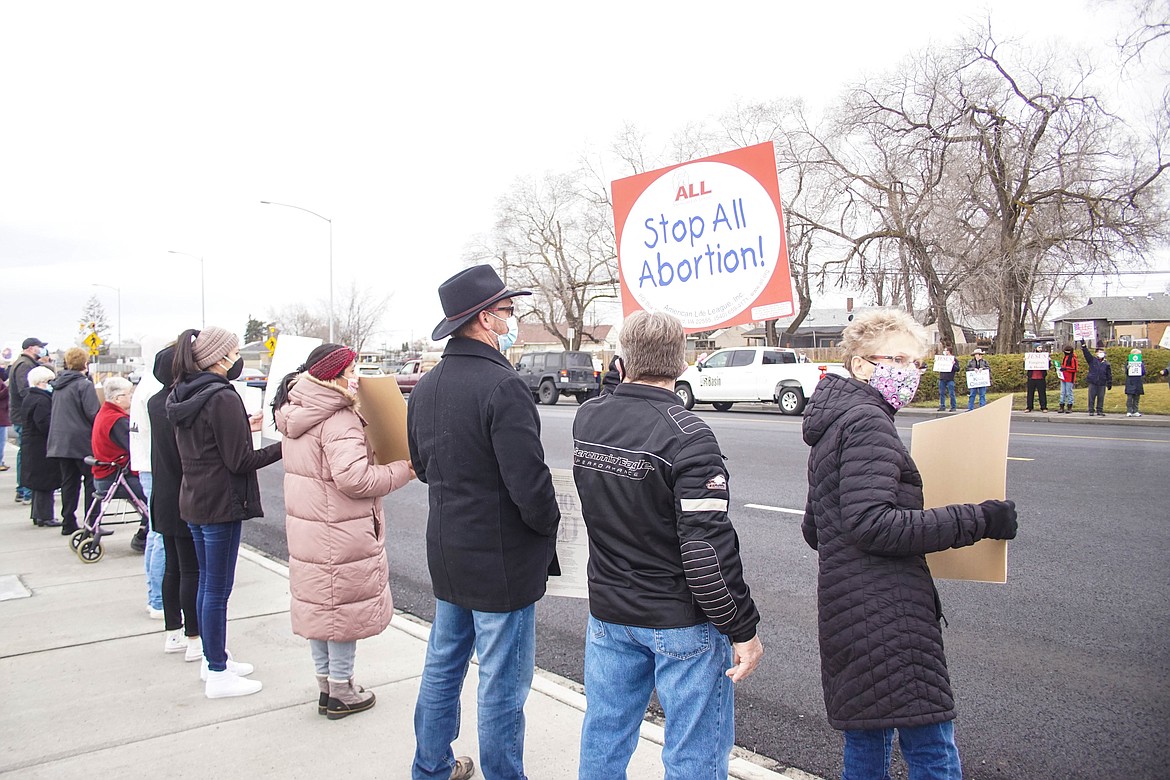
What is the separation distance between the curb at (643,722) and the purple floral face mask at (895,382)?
4.18 ft

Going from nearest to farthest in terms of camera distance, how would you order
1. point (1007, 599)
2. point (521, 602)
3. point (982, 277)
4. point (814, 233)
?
point (521, 602) < point (1007, 599) < point (982, 277) < point (814, 233)

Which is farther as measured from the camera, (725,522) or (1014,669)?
(1014,669)

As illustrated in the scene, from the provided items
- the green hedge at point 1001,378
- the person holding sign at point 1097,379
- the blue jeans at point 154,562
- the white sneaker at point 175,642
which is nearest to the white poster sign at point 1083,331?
the green hedge at point 1001,378

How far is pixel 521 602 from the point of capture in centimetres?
269

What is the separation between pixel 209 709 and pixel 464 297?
8.37ft

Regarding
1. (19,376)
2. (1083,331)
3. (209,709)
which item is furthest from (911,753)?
(1083,331)

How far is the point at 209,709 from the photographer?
3.77 meters

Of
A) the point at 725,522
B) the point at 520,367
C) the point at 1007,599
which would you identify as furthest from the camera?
the point at 520,367

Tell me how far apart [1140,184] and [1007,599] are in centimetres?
2552

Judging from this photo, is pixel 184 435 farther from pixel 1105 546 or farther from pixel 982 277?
pixel 982 277

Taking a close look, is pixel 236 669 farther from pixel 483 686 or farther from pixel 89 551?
pixel 89 551

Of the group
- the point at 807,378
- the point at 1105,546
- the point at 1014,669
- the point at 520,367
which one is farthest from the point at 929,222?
the point at 1014,669

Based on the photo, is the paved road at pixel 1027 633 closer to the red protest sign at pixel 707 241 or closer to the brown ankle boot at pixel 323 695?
the red protest sign at pixel 707 241

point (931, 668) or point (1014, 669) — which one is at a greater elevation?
point (931, 668)
